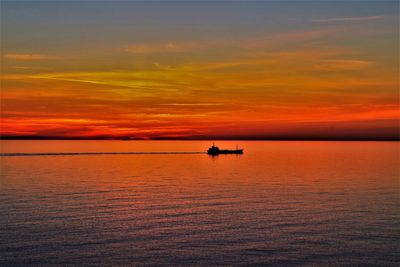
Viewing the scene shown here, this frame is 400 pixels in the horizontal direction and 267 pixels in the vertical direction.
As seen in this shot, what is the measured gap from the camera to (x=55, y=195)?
2790 inches

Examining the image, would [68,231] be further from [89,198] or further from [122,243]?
[89,198]

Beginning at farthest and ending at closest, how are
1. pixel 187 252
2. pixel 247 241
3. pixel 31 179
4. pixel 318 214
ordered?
pixel 31 179 → pixel 318 214 → pixel 247 241 → pixel 187 252

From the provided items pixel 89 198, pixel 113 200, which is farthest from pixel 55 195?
pixel 113 200

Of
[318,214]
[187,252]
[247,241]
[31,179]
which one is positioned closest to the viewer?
[187,252]

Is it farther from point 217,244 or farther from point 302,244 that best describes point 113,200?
point 302,244

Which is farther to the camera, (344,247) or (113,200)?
(113,200)

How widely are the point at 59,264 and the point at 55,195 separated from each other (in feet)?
122

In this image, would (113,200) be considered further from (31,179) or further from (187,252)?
(31,179)

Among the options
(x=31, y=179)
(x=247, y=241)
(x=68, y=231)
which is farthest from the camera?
(x=31, y=179)

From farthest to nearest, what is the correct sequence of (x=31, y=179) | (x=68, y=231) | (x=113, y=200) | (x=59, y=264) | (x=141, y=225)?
1. (x=31, y=179)
2. (x=113, y=200)
3. (x=141, y=225)
4. (x=68, y=231)
5. (x=59, y=264)

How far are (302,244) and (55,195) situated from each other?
43602mm

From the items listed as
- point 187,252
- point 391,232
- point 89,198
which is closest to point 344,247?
point 391,232

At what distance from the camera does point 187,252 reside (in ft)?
129

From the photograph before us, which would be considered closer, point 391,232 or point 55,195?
point 391,232
